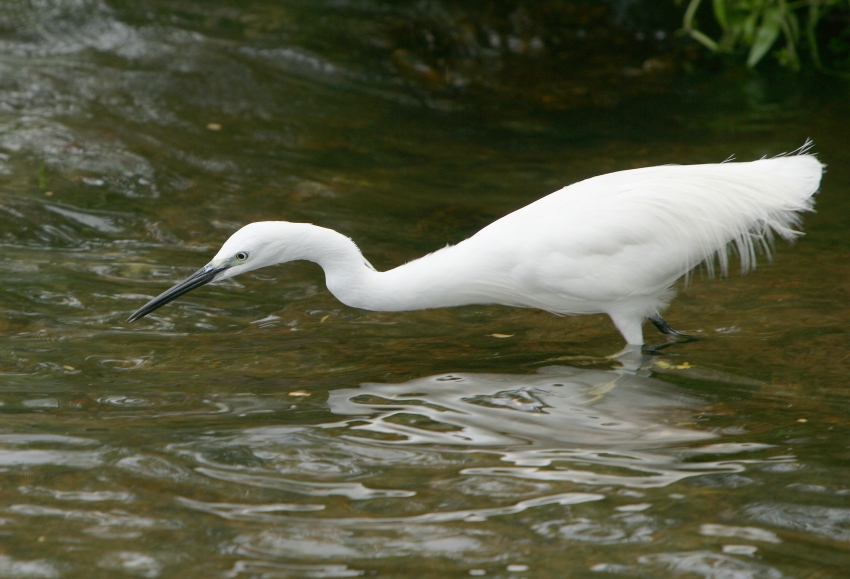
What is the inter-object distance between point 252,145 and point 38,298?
3.24 m

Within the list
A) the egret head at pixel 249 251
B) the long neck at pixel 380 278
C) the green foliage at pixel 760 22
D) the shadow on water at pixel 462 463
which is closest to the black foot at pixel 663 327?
the shadow on water at pixel 462 463

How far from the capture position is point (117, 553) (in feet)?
10.8

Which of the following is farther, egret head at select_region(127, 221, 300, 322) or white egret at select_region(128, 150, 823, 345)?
white egret at select_region(128, 150, 823, 345)

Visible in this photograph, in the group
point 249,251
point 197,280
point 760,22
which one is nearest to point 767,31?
point 760,22

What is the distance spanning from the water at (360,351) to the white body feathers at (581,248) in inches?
14.4

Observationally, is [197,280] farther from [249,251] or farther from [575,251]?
[575,251]

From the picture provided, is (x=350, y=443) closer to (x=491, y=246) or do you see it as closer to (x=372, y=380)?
(x=372, y=380)

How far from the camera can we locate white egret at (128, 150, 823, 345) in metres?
4.88

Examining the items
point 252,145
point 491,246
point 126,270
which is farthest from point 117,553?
point 252,145

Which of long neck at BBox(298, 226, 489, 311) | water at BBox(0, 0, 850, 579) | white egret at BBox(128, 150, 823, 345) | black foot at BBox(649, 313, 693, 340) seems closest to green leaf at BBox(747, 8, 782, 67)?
water at BBox(0, 0, 850, 579)

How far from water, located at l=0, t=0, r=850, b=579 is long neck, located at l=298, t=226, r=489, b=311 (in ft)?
1.19

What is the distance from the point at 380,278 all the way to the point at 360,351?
0.54 meters

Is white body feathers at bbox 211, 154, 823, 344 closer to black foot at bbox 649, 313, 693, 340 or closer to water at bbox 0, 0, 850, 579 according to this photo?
black foot at bbox 649, 313, 693, 340

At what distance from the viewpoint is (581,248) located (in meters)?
4.90
